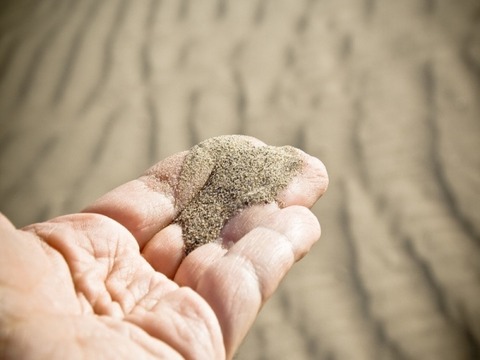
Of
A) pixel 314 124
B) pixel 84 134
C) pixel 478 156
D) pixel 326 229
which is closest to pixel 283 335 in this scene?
pixel 326 229

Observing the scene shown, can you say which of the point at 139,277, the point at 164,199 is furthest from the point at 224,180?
the point at 139,277

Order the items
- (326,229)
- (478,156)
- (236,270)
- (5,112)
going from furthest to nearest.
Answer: (5,112), (478,156), (326,229), (236,270)

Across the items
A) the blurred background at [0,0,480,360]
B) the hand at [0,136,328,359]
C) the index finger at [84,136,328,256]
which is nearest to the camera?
the hand at [0,136,328,359]

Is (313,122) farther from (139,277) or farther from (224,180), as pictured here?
(139,277)

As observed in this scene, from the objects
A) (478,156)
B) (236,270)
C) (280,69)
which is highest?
(280,69)

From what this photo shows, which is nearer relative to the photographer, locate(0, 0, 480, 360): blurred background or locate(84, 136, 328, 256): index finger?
locate(84, 136, 328, 256): index finger

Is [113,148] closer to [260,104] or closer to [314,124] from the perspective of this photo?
[260,104]

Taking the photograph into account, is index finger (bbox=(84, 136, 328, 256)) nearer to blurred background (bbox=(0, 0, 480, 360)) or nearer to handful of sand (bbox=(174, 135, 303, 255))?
handful of sand (bbox=(174, 135, 303, 255))

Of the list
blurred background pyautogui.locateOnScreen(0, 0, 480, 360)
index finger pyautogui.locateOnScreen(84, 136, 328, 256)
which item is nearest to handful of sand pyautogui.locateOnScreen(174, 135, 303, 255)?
index finger pyautogui.locateOnScreen(84, 136, 328, 256)
